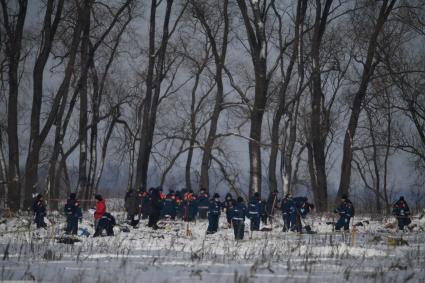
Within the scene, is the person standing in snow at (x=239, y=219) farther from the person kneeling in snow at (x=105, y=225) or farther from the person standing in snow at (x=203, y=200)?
the person standing in snow at (x=203, y=200)

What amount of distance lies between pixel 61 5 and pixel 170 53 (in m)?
11.0

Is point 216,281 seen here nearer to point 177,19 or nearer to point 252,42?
point 252,42

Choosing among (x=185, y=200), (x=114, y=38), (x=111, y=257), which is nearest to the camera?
(x=111, y=257)

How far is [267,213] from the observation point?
2472 centimetres

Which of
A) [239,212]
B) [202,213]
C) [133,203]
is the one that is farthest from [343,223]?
[133,203]

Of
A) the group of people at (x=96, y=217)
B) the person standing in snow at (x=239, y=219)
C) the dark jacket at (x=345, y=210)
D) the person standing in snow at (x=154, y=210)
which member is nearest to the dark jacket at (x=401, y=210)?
the dark jacket at (x=345, y=210)

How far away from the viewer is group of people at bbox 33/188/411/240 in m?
18.7

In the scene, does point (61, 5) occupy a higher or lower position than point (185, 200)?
higher

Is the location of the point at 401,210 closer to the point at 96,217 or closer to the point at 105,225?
the point at 105,225

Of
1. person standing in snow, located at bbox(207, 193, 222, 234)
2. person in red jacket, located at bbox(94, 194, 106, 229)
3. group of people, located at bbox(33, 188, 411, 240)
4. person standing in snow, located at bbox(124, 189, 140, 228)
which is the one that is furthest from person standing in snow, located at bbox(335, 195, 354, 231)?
person in red jacket, located at bbox(94, 194, 106, 229)

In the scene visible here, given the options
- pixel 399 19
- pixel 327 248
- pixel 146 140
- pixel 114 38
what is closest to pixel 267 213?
pixel 146 140

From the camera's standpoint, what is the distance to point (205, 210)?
87.7 ft

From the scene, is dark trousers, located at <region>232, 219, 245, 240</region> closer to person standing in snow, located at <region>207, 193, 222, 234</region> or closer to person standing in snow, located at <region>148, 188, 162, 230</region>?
person standing in snow, located at <region>207, 193, 222, 234</region>

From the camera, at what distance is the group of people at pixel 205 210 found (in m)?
18.7
